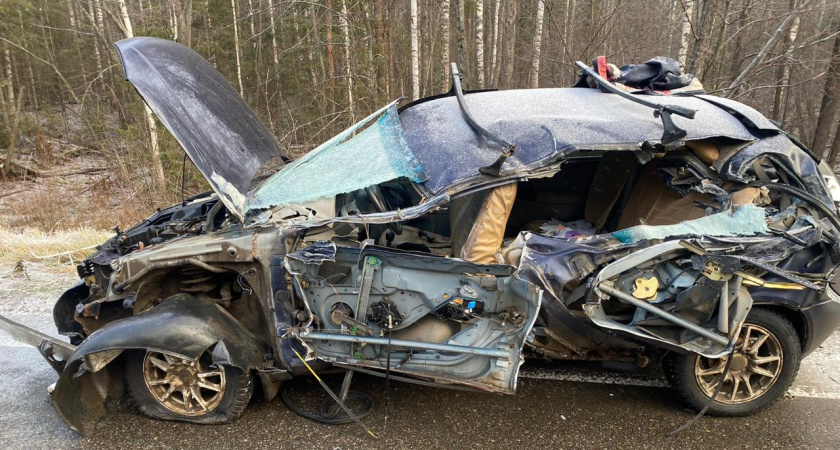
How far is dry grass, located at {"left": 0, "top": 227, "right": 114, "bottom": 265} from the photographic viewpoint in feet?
19.1

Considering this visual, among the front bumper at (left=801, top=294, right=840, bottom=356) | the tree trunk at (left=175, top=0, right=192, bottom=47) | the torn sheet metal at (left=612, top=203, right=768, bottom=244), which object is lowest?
the front bumper at (left=801, top=294, right=840, bottom=356)

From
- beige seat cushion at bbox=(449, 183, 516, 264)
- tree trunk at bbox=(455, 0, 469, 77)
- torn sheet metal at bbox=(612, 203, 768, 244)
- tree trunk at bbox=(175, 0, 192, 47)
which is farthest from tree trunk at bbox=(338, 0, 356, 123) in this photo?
torn sheet metal at bbox=(612, 203, 768, 244)

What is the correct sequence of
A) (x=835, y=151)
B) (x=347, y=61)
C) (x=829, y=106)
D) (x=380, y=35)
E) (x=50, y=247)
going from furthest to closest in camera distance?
(x=835, y=151), (x=829, y=106), (x=347, y=61), (x=380, y=35), (x=50, y=247)

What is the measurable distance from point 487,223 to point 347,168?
943mm

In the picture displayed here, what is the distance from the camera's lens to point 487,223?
283 centimetres

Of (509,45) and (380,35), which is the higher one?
(380,35)

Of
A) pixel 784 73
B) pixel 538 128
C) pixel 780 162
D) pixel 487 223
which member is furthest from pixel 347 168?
pixel 784 73

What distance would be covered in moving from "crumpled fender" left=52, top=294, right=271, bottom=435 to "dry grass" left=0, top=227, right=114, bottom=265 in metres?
3.33

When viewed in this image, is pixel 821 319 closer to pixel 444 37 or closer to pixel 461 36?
pixel 461 36

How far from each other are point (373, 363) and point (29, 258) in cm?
533

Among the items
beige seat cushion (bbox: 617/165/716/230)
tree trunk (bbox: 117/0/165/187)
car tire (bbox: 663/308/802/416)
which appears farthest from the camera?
tree trunk (bbox: 117/0/165/187)

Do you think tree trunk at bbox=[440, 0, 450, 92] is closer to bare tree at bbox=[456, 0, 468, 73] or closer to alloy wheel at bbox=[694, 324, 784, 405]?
bare tree at bbox=[456, 0, 468, 73]

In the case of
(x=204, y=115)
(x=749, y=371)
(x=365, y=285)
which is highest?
(x=204, y=115)

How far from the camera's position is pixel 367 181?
292 cm
